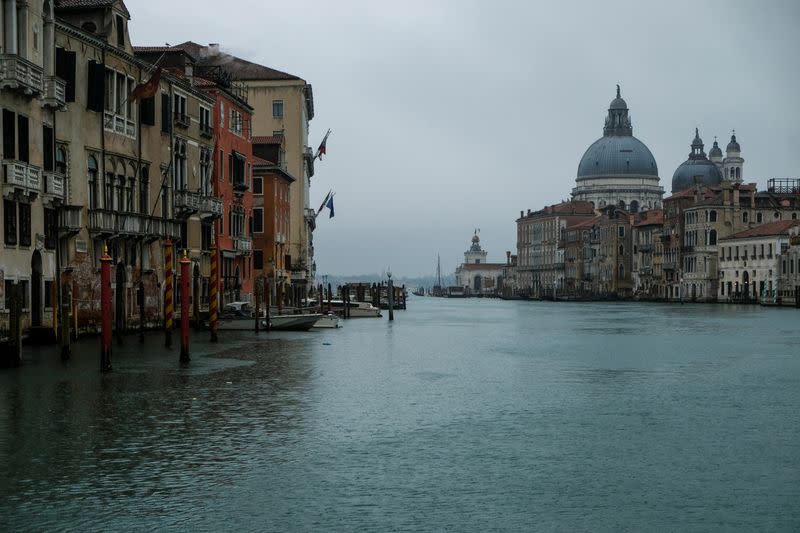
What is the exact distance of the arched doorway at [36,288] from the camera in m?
30.8

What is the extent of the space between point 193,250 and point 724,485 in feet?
114

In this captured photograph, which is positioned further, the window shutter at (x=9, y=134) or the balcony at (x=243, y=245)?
the balcony at (x=243, y=245)

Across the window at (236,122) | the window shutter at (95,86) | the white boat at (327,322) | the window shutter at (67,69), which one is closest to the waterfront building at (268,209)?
the window at (236,122)

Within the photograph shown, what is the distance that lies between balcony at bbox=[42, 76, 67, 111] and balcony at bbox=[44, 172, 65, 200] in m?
1.73

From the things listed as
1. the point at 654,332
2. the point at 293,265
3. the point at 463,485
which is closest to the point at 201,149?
the point at 654,332

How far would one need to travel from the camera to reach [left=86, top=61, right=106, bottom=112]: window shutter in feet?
116

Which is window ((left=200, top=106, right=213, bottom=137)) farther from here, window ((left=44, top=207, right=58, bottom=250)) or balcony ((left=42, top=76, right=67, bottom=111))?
balcony ((left=42, top=76, right=67, bottom=111))

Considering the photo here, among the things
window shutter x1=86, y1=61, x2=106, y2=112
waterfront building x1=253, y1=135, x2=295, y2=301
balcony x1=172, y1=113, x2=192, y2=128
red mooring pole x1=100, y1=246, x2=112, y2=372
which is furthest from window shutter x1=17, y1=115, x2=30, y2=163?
waterfront building x1=253, y1=135, x2=295, y2=301

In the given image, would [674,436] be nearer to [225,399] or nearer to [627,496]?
[627,496]

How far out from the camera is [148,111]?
132 feet

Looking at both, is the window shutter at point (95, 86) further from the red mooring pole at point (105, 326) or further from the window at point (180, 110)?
the red mooring pole at point (105, 326)

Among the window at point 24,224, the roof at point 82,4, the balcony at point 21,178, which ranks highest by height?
the roof at point 82,4

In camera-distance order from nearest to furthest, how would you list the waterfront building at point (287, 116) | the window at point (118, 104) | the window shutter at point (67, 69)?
the window shutter at point (67, 69) → the window at point (118, 104) → the waterfront building at point (287, 116)

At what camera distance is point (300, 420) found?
707 inches
